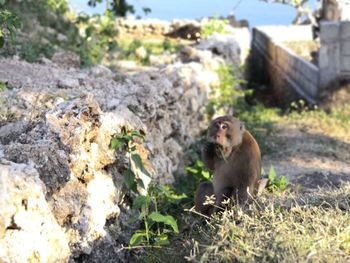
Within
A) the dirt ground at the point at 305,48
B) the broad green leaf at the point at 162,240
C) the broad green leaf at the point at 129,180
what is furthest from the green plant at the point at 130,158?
the dirt ground at the point at 305,48

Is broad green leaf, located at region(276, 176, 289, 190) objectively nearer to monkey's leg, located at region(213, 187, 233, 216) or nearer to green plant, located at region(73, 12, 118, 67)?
monkey's leg, located at region(213, 187, 233, 216)

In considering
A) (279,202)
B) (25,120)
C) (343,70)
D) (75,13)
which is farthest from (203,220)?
(75,13)

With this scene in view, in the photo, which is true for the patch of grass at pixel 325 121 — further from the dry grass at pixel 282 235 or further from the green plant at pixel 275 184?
the dry grass at pixel 282 235

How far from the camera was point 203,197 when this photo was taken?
20.1ft

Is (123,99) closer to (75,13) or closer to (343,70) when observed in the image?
(343,70)

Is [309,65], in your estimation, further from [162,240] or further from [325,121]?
[162,240]

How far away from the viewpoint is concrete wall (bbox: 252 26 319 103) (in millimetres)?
Answer: 15305

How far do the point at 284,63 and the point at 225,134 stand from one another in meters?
13.3

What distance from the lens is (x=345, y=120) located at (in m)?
12.9

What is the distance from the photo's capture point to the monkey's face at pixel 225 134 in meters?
5.77

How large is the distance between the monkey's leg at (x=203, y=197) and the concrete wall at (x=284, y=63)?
876cm

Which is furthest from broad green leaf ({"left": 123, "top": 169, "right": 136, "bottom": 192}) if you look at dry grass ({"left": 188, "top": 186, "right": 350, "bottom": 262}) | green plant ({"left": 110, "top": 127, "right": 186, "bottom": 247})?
dry grass ({"left": 188, "top": 186, "right": 350, "bottom": 262})

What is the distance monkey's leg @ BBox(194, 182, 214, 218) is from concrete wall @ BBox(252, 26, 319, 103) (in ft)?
28.7

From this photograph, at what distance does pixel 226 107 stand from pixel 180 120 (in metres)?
3.56
